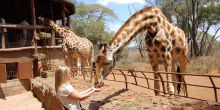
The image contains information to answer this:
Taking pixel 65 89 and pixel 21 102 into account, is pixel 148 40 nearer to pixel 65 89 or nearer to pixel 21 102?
pixel 65 89

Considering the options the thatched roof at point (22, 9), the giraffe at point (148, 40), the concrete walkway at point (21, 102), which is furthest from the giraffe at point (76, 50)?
the giraffe at point (148, 40)

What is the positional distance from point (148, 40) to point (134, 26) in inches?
23.2

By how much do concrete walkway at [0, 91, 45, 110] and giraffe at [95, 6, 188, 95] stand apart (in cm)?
624

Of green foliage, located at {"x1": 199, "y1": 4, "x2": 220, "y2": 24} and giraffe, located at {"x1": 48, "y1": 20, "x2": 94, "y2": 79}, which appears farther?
green foliage, located at {"x1": 199, "y1": 4, "x2": 220, "y2": 24}

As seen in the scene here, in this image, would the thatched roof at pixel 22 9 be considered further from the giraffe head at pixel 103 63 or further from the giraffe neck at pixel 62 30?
the giraffe head at pixel 103 63

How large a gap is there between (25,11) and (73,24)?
1765cm

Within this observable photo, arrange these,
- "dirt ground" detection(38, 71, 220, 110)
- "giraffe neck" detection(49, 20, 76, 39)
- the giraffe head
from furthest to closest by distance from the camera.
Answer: "giraffe neck" detection(49, 20, 76, 39), the giraffe head, "dirt ground" detection(38, 71, 220, 110)

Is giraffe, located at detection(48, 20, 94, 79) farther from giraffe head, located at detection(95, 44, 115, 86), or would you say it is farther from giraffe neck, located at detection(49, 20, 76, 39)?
giraffe head, located at detection(95, 44, 115, 86)

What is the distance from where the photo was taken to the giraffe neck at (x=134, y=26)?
6.48 m

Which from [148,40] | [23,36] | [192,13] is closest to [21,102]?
[23,36]

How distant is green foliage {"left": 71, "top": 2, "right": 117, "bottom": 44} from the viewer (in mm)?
36500

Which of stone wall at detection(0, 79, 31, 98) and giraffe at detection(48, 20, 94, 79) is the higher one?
giraffe at detection(48, 20, 94, 79)

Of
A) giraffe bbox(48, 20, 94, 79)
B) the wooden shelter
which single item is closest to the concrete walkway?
the wooden shelter

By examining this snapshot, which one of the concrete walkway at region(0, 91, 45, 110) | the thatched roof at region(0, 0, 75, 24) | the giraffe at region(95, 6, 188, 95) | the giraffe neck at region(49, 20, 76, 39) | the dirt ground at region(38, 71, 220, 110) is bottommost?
the concrete walkway at region(0, 91, 45, 110)
